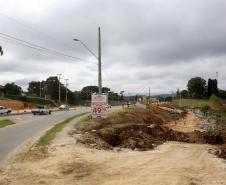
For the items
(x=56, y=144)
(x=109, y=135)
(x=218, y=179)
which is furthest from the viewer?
(x=109, y=135)

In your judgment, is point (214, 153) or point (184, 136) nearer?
point (214, 153)

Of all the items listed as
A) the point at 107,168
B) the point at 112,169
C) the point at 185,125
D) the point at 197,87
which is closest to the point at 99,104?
the point at 107,168

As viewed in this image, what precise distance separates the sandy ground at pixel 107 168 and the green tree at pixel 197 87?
119696 mm

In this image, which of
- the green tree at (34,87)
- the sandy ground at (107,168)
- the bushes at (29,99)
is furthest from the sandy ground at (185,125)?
the green tree at (34,87)

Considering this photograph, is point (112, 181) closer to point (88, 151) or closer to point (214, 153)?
point (88, 151)

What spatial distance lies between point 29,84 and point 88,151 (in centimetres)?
17128

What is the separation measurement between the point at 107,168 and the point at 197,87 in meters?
128

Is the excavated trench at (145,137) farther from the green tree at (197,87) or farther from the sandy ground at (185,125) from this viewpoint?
the green tree at (197,87)

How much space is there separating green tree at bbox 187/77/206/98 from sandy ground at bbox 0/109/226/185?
120 metres

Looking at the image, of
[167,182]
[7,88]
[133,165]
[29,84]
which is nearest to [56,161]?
[133,165]

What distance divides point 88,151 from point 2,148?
479 centimetres

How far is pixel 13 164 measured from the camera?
17281 millimetres

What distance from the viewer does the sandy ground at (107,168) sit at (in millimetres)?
14414

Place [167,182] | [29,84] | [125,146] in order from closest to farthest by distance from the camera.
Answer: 1. [167,182]
2. [125,146]
3. [29,84]
